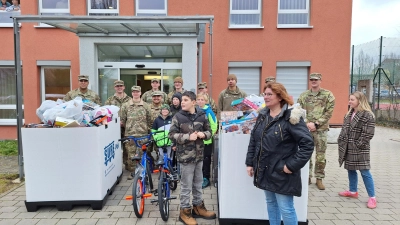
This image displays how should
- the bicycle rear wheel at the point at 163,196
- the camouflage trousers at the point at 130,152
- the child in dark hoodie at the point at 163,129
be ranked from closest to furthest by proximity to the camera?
1. the bicycle rear wheel at the point at 163,196
2. the child in dark hoodie at the point at 163,129
3. the camouflage trousers at the point at 130,152

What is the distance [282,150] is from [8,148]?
28.1ft

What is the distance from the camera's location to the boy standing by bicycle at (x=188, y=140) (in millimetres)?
3439

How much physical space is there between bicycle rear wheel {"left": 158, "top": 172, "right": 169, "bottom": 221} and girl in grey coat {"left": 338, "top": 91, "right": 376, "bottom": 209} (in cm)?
284

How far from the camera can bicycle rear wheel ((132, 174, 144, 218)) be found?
144 inches

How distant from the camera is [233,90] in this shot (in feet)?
19.3

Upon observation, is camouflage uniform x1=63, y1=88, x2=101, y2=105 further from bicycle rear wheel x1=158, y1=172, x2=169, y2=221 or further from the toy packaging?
the toy packaging

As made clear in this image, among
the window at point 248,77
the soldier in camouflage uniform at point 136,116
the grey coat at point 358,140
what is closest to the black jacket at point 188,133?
the soldier in camouflage uniform at point 136,116

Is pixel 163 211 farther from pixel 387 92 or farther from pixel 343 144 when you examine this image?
pixel 387 92

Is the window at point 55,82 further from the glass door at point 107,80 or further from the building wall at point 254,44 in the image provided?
the glass door at point 107,80

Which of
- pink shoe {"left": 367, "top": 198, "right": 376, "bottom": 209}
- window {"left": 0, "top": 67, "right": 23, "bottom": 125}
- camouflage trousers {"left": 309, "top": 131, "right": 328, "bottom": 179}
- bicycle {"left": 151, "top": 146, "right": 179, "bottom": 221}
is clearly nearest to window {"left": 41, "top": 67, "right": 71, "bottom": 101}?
window {"left": 0, "top": 67, "right": 23, "bottom": 125}

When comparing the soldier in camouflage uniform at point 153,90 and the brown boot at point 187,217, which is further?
the soldier in camouflage uniform at point 153,90

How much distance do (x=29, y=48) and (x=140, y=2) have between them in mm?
3989

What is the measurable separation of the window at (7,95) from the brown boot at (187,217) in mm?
9141

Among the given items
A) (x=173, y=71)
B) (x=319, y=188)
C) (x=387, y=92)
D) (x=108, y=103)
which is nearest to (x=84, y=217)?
(x=108, y=103)
